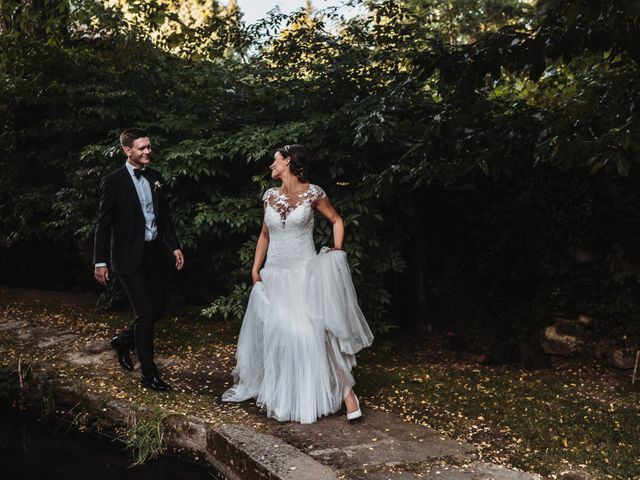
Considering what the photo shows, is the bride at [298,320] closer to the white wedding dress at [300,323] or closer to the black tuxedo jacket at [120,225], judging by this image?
the white wedding dress at [300,323]

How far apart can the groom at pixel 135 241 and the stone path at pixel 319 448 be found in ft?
1.79

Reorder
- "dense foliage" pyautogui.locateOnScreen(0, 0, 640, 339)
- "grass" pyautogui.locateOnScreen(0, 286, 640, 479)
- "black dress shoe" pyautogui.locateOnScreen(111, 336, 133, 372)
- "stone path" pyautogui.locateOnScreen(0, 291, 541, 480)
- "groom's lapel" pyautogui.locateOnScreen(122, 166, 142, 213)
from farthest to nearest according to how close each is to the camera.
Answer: "black dress shoe" pyautogui.locateOnScreen(111, 336, 133, 372), "groom's lapel" pyautogui.locateOnScreen(122, 166, 142, 213), "dense foliage" pyautogui.locateOnScreen(0, 0, 640, 339), "grass" pyautogui.locateOnScreen(0, 286, 640, 479), "stone path" pyautogui.locateOnScreen(0, 291, 541, 480)

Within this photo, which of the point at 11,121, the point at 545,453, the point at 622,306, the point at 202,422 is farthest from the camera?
the point at 11,121

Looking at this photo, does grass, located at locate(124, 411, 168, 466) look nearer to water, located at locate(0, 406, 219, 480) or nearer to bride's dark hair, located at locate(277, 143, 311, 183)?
water, located at locate(0, 406, 219, 480)

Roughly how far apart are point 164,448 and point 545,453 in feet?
8.12

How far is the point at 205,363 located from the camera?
5.74 meters

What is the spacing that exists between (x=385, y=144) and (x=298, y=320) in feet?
8.34

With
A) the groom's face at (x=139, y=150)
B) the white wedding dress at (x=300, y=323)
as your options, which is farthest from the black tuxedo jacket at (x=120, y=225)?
the white wedding dress at (x=300, y=323)

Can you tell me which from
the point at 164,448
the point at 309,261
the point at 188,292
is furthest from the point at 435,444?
the point at 188,292

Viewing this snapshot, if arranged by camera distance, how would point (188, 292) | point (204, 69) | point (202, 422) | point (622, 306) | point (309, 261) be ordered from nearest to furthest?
point (202, 422), point (309, 261), point (622, 306), point (204, 69), point (188, 292)

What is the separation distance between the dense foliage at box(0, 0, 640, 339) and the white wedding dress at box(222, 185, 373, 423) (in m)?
1.02

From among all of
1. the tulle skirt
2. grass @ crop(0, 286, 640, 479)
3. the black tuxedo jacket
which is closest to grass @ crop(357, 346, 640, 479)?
grass @ crop(0, 286, 640, 479)

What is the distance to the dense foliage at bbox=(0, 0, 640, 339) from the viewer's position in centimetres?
462

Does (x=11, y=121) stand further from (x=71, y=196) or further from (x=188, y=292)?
(x=188, y=292)
